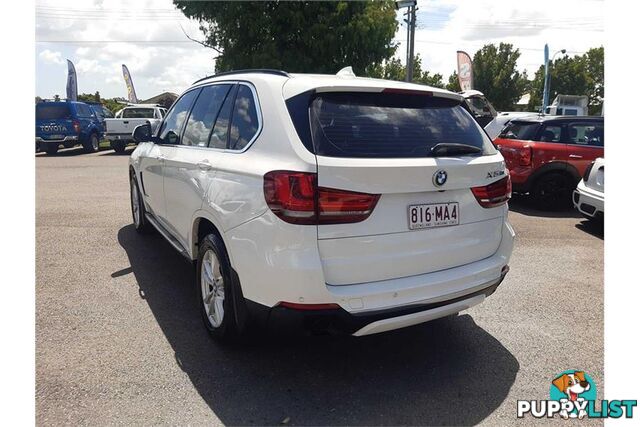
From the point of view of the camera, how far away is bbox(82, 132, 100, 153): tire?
19.3m

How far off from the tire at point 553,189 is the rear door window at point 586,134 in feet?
2.20

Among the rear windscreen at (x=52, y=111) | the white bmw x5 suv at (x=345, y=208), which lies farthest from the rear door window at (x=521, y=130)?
the rear windscreen at (x=52, y=111)

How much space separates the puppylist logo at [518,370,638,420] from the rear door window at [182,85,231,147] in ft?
9.32

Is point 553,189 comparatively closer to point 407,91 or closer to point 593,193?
point 593,193

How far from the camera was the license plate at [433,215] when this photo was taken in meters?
2.65

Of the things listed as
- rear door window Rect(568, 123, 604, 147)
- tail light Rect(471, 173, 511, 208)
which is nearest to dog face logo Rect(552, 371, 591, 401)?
tail light Rect(471, 173, 511, 208)

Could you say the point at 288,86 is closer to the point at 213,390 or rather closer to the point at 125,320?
the point at 213,390

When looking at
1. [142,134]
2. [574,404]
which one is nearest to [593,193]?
[574,404]

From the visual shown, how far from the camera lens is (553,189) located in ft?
26.4

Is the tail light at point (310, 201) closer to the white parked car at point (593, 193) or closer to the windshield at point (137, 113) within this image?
the white parked car at point (593, 193)

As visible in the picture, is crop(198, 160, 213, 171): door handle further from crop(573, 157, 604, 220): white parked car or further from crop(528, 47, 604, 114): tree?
crop(528, 47, 604, 114): tree

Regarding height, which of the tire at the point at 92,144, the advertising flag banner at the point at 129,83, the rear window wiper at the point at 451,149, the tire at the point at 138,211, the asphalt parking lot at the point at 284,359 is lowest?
the asphalt parking lot at the point at 284,359

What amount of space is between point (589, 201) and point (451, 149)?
15.6 ft

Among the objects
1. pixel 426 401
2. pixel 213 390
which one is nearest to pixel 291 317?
pixel 213 390
